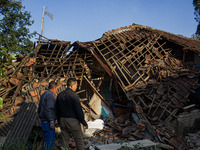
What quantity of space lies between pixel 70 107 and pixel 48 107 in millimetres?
681

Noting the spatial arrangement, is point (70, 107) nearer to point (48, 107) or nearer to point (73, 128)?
point (73, 128)

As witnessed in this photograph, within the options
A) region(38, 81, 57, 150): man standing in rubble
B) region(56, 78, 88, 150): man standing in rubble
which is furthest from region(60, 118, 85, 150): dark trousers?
region(38, 81, 57, 150): man standing in rubble

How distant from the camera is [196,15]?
23.0m

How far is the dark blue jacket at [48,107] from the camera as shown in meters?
4.36

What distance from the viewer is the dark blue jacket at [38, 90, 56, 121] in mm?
4359

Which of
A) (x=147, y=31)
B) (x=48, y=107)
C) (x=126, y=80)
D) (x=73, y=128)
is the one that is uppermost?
(x=147, y=31)

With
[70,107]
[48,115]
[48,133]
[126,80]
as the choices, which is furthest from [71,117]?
[126,80]

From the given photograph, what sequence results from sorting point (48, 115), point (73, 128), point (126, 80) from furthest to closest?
1. point (126, 80)
2. point (48, 115)
3. point (73, 128)

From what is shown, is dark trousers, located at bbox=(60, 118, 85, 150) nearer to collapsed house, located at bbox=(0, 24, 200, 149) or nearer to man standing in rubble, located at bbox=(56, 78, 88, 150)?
man standing in rubble, located at bbox=(56, 78, 88, 150)

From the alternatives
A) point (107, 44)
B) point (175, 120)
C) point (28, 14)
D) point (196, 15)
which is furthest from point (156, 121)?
point (196, 15)

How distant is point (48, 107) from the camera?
438 cm

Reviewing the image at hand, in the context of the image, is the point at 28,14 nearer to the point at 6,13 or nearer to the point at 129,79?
the point at 6,13

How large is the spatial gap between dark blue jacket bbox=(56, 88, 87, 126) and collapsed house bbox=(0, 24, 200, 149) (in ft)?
9.68

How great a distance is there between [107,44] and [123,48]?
1.27 meters
